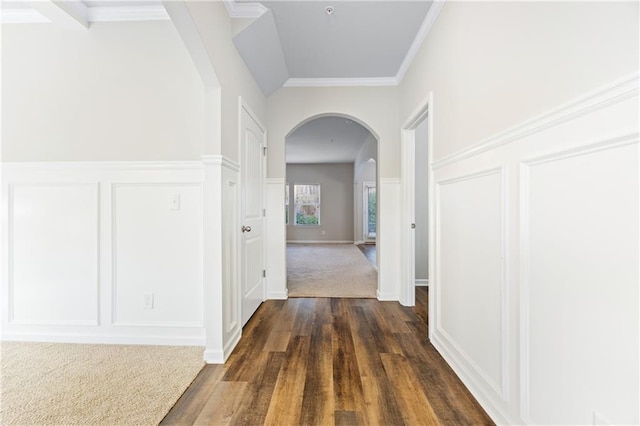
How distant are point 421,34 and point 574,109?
1.77m

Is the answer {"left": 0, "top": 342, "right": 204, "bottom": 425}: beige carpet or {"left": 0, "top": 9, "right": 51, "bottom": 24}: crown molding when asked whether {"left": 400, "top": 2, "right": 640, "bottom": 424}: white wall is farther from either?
{"left": 0, "top": 9, "right": 51, "bottom": 24}: crown molding

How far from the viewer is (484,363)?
4.83 feet

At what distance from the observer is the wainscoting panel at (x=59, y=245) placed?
2.18 m

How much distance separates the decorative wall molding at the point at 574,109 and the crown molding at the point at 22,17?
3.08m

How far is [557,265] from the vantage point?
3.33 ft

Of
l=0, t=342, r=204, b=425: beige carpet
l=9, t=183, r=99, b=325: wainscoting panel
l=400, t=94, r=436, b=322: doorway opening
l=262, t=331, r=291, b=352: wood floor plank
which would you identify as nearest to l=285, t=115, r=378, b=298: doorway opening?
l=400, t=94, r=436, b=322: doorway opening

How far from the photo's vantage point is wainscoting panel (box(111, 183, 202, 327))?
85.0 inches

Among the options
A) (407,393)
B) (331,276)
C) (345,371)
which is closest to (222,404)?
(345,371)

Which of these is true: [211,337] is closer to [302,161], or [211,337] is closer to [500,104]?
[500,104]

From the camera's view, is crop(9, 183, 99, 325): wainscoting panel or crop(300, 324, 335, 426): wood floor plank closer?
crop(300, 324, 335, 426): wood floor plank

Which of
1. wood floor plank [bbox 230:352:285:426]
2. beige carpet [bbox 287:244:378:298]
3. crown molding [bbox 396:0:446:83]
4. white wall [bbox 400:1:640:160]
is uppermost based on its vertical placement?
crown molding [bbox 396:0:446:83]

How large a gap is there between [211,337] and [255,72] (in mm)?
2231

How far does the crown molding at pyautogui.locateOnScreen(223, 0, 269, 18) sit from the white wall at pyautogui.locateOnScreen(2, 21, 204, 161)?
1.57 feet

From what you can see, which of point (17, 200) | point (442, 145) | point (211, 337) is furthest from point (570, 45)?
point (17, 200)
